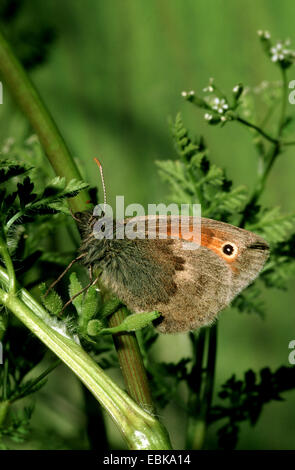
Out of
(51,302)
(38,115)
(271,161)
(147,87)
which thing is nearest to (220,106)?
(271,161)

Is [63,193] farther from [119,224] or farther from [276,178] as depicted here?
[276,178]

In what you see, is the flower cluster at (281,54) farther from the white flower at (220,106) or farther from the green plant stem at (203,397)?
the green plant stem at (203,397)

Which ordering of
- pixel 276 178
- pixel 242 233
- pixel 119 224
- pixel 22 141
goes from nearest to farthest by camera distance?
pixel 242 233
pixel 119 224
pixel 22 141
pixel 276 178

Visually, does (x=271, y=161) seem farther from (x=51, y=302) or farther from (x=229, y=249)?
(x=51, y=302)

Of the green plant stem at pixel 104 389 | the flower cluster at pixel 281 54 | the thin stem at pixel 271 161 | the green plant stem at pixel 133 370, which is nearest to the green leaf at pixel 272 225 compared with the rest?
the thin stem at pixel 271 161

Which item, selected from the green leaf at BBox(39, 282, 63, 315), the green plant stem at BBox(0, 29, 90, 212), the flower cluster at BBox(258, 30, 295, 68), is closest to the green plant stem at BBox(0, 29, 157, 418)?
the green plant stem at BBox(0, 29, 90, 212)
